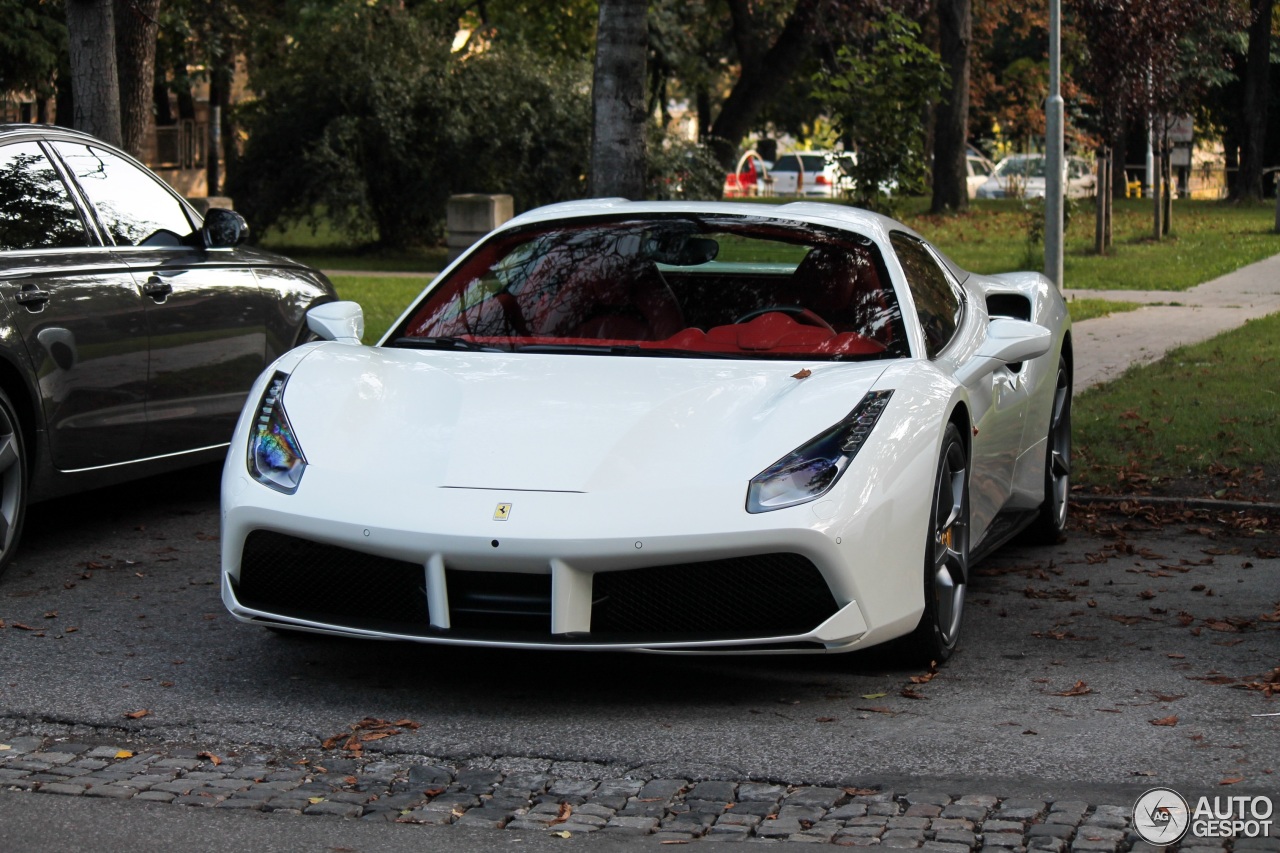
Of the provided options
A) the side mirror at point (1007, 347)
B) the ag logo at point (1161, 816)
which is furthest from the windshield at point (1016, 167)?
the ag logo at point (1161, 816)

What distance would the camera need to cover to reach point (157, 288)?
729 cm

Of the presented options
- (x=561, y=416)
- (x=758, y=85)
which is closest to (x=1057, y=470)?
(x=561, y=416)

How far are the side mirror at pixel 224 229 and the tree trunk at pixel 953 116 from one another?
1140 inches

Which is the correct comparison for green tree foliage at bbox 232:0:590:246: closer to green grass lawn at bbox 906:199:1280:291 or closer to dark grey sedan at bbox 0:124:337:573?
green grass lawn at bbox 906:199:1280:291

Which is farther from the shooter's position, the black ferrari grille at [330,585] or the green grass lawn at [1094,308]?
the green grass lawn at [1094,308]

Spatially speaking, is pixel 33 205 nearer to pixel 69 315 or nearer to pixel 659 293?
pixel 69 315

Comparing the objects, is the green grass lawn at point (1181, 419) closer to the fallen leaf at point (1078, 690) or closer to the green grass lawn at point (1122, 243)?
the fallen leaf at point (1078, 690)

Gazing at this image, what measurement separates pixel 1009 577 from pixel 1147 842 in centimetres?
312

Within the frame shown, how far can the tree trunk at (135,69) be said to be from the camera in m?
14.6

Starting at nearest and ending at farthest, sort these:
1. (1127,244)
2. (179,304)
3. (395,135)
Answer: (179,304) < (395,135) < (1127,244)

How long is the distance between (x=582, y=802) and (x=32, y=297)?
3.58m

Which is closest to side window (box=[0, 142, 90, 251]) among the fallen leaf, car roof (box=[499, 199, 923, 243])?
car roof (box=[499, 199, 923, 243])

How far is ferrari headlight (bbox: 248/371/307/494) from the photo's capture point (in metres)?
4.95

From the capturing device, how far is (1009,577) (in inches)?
267
